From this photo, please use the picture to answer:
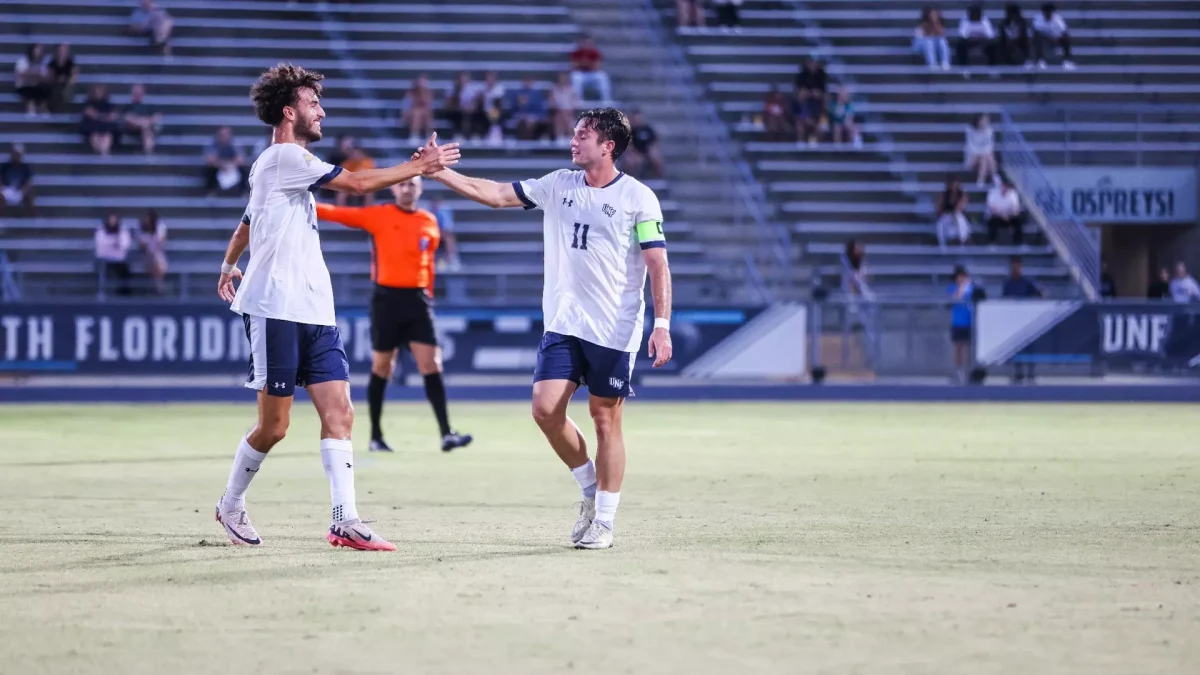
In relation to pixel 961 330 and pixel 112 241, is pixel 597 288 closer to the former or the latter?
pixel 961 330

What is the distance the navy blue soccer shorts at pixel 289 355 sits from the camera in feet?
28.0

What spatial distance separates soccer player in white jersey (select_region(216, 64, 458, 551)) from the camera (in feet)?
28.0

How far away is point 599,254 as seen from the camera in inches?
348

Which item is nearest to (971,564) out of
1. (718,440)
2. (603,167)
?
(603,167)

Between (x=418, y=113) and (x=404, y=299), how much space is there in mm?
16323

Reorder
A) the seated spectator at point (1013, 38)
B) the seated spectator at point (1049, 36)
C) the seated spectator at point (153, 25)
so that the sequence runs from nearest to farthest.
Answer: the seated spectator at point (153, 25), the seated spectator at point (1013, 38), the seated spectator at point (1049, 36)

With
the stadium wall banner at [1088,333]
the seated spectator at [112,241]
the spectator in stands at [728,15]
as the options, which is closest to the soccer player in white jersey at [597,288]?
the stadium wall banner at [1088,333]

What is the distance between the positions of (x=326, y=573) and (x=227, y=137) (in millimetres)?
23084

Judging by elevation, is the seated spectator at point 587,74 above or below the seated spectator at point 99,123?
above

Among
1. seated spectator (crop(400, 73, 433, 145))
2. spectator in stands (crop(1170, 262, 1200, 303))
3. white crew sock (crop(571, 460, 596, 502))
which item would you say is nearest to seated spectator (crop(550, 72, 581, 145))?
seated spectator (crop(400, 73, 433, 145))

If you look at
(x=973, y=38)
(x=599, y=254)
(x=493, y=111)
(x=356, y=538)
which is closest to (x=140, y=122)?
(x=493, y=111)

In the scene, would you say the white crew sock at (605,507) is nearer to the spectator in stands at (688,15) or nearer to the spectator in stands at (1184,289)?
the spectator in stands at (1184,289)

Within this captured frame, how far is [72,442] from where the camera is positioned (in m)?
16.3

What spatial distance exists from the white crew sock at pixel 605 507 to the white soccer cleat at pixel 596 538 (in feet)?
0.15
